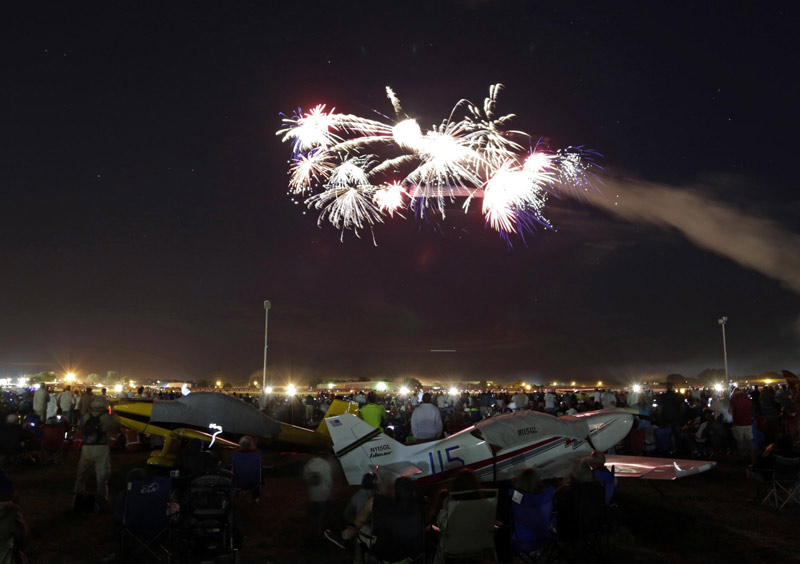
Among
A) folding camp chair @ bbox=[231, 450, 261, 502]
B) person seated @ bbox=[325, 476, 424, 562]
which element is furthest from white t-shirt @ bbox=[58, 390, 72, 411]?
person seated @ bbox=[325, 476, 424, 562]

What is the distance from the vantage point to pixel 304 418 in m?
22.7

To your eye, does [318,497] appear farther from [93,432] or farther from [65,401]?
[65,401]

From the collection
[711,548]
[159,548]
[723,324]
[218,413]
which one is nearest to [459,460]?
[711,548]

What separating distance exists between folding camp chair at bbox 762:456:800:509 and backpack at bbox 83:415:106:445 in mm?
9898

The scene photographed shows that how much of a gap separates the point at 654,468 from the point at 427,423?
4049 mm

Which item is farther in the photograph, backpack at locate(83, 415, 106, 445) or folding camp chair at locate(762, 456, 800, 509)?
folding camp chair at locate(762, 456, 800, 509)

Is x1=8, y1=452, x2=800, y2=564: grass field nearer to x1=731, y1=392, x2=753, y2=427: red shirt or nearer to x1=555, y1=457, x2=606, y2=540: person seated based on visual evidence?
x1=555, y1=457, x2=606, y2=540: person seated

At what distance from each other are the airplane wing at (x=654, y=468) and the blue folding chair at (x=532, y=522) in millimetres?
3458

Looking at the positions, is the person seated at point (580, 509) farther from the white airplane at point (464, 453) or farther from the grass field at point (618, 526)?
the white airplane at point (464, 453)

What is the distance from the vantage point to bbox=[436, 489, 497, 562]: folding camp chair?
204 inches

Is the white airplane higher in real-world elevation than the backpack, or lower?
lower

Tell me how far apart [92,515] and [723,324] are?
38.1m

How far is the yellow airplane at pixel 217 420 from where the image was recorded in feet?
46.9

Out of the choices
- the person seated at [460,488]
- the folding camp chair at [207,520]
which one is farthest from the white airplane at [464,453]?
the folding camp chair at [207,520]
